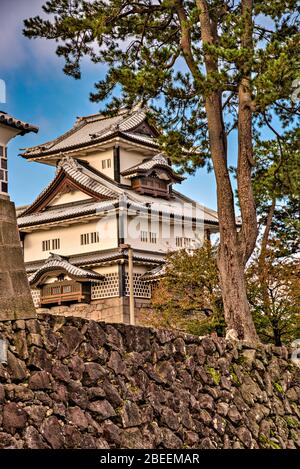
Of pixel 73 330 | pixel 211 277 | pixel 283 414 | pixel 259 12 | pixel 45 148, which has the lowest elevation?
pixel 283 414

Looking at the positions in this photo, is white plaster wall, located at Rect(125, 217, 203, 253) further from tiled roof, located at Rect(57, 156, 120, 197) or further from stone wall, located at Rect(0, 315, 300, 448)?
stone wall, located at Rect(0, 315, 300, 448)

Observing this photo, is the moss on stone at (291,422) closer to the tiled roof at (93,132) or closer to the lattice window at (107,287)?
the lattice window at (107,287)

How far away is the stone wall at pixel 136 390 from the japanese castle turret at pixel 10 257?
0.59 ft

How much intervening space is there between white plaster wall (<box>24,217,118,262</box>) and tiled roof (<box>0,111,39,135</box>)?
20.6m

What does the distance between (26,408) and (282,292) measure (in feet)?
41.7

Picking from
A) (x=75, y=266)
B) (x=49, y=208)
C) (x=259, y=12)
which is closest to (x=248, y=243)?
(x=259, y=12)

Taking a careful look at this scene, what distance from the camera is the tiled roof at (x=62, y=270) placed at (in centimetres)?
2930

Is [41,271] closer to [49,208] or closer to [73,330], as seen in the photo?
[49,208]

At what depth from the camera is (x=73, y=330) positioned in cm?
860

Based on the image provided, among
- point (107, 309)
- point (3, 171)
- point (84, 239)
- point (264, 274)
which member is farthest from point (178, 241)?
point (3, 171)

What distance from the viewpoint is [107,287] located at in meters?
29.9

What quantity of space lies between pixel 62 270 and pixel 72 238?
2066mm

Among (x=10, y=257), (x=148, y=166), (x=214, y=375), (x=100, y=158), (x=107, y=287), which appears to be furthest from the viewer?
(x=100, y=158)

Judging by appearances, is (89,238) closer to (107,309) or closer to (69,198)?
(69,198)
